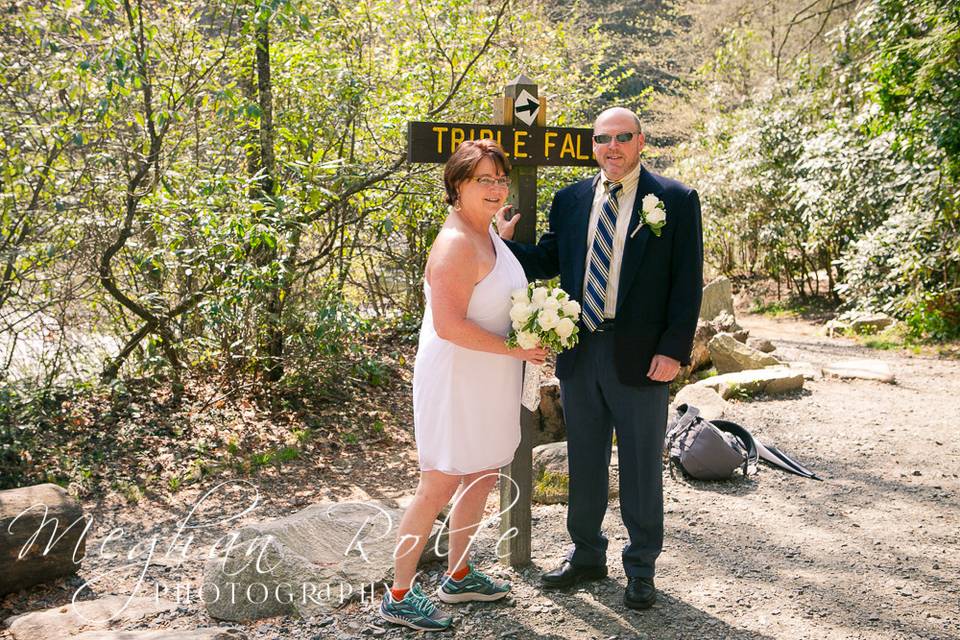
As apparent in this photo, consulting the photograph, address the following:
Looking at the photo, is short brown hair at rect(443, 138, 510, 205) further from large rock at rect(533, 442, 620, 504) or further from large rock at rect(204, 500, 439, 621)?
large rock at rect(533, 442, 620, 504)

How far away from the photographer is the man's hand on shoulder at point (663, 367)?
3613 mm

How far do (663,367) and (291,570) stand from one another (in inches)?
78.3

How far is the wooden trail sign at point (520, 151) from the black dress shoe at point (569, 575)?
29cm

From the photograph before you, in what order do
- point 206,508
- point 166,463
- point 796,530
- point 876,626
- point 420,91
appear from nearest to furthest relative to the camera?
point 876,626 < point 796,530 < point 206,508 < point 166,463 < point 420,91

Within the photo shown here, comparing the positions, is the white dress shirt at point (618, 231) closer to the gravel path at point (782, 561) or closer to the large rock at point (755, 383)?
the gravel path at point (782, 561)

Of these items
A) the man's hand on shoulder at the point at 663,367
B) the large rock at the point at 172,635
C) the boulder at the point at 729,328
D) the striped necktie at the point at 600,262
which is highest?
the striped necktie at the point at 600,262

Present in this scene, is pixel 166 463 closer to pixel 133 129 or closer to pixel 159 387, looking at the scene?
pixel 159 387

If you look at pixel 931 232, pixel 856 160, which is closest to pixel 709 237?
pixel 856 160

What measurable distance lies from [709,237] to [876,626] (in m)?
16.1

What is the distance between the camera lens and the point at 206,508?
5.90 m

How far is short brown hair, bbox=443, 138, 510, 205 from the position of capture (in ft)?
11.2

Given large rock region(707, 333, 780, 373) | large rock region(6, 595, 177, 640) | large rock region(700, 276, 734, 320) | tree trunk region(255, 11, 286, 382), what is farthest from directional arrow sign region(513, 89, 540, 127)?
large rock region(700, 276, 734, 320)

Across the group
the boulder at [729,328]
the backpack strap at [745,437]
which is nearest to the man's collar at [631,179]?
the backpack strap at [745,437]

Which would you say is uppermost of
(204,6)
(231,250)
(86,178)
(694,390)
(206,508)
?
(204,6)
